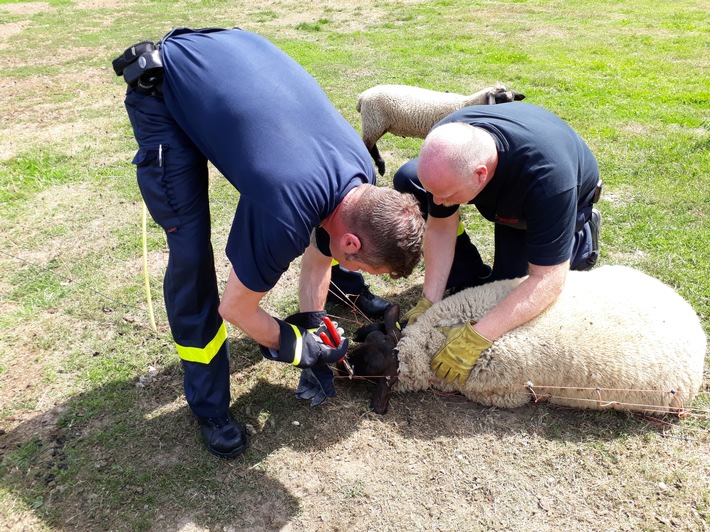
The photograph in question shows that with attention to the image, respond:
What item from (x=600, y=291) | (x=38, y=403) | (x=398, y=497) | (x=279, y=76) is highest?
(x=279, y=76)

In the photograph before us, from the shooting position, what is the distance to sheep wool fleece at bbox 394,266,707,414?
9.46 feet

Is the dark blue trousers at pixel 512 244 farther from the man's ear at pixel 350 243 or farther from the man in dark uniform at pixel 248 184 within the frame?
the man's ear at pixel 350 243

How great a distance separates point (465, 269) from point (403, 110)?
218 cm

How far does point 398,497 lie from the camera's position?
8.76 feet

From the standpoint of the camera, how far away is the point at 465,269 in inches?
155

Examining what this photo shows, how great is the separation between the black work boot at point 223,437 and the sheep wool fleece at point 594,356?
0.99 m

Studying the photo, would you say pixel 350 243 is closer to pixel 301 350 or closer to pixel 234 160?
pixel 234 160

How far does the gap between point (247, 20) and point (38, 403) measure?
14.0 meters

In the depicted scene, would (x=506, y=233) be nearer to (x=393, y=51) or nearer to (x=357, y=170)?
(x=357, y=170)

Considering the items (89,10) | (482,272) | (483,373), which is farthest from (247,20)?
(483,373)

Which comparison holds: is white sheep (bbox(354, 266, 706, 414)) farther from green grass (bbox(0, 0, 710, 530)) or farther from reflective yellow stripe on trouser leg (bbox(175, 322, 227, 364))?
reflective yellow stripe on trouser leg (bbox(175, 322, 227, 364))

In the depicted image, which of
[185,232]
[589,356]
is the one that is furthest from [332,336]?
[589,356]

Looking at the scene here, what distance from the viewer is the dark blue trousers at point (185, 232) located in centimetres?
241

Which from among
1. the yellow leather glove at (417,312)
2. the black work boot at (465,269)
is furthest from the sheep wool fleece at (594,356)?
the black work boot at (465,269)
